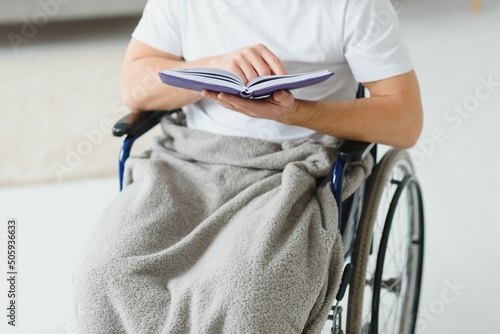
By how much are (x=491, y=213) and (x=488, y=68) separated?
1.24 metres

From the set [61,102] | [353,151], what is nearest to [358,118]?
[353,151]

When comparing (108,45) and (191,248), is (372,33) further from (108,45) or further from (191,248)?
(108,45)

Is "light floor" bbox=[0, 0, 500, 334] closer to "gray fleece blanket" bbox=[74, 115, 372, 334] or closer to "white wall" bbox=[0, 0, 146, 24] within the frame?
"gray fleece blanket" bbox=[74, 115, 372, 334]

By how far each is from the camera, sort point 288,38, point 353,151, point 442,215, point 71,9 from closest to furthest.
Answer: point 353,151
point 288,38
point 442,215
point 71,9

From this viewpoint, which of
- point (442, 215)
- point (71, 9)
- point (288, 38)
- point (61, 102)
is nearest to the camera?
point (288, 38)

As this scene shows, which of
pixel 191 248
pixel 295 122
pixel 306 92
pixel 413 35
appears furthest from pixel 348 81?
pixel 413 35

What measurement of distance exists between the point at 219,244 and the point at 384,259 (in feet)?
1.34

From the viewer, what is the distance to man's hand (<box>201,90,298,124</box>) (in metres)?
1.28

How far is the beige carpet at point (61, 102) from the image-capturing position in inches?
108

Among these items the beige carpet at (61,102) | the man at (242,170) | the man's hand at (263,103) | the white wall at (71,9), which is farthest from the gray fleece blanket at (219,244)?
the white wall at (71,9)

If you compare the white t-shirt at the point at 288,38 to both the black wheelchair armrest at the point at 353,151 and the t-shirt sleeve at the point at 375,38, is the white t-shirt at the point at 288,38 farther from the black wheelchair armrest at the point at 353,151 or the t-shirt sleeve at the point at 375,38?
the black wheelchair armrest at the point at 353,151

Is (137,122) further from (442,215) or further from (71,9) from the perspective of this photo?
(71,9)

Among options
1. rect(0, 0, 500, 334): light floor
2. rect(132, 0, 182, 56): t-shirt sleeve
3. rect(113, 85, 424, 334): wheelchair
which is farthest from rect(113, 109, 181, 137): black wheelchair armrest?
rect(0, 0, 500, 334): light floor

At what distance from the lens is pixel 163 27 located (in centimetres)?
157
